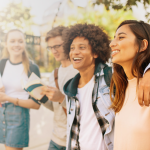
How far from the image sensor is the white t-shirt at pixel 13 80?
7.44 ft

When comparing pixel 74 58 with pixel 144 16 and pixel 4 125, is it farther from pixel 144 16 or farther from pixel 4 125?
pixel 144 16

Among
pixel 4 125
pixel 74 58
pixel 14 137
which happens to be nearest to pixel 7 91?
pixel 4 125

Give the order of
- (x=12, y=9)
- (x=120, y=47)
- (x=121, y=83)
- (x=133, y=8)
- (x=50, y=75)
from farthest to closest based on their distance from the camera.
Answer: (x=133, y=8), (x=50, y=75), (x=12, y=9), (x=121, y=83), (x=120, y=47)

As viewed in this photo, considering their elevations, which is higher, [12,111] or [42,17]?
[42,17]

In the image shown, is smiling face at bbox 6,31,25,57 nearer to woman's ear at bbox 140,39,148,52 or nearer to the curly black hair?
the curly black hair

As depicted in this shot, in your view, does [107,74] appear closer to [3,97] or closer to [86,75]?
[86,75]

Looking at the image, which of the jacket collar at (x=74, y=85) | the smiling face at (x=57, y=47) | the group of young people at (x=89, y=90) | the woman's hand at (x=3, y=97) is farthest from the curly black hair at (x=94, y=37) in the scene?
the woman's hand at (x=3, y=97)

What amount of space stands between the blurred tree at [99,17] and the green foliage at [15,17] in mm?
505

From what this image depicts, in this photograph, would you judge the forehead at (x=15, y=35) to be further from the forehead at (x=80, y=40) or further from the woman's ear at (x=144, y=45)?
the woman's ear at (x=144, y=45)

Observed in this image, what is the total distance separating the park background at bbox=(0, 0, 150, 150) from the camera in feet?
7.70

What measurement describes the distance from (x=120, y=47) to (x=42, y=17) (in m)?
1.68

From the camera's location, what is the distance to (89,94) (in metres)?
1.77

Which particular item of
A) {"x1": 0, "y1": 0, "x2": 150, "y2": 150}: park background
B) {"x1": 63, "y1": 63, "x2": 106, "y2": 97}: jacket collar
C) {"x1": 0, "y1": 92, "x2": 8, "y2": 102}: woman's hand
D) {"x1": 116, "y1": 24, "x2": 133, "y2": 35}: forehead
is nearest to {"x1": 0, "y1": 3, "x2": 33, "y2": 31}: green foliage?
{"x1": 0, "y1": 0, "x2": 150, "y2": 150}: park background

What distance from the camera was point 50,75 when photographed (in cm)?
250
